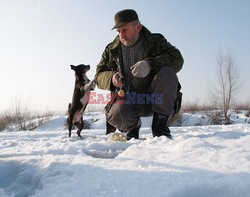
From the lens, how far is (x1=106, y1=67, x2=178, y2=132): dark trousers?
2705 millimetres

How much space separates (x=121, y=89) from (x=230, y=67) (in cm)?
1409

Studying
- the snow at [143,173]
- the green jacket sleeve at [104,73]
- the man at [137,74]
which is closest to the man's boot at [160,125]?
the man at [137,74]

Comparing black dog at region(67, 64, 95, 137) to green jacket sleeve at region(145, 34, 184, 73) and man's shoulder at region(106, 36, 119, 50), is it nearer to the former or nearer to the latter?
man's shoulder at region(106, 36, 119, 50)

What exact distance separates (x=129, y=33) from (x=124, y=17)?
0.17 metres

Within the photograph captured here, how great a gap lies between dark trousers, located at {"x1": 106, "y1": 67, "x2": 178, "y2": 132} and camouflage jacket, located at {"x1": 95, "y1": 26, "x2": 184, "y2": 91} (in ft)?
0.29

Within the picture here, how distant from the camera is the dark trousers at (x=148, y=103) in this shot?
8.87 ft

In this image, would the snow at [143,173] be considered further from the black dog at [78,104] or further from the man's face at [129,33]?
the black dog at [78,104]

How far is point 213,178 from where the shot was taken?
3.42ft

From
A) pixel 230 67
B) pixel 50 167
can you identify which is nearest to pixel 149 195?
pixel 50 167

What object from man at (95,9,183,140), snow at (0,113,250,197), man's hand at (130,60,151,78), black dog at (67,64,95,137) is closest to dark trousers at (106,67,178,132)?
man at (95,9,183,140)

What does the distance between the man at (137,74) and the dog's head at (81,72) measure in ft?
6.14

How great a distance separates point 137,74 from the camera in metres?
2.53

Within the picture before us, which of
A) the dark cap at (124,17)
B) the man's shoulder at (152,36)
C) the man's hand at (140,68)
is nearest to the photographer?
the man's hand at (140,68)

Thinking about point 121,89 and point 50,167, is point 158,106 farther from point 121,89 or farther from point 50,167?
point 50,167
